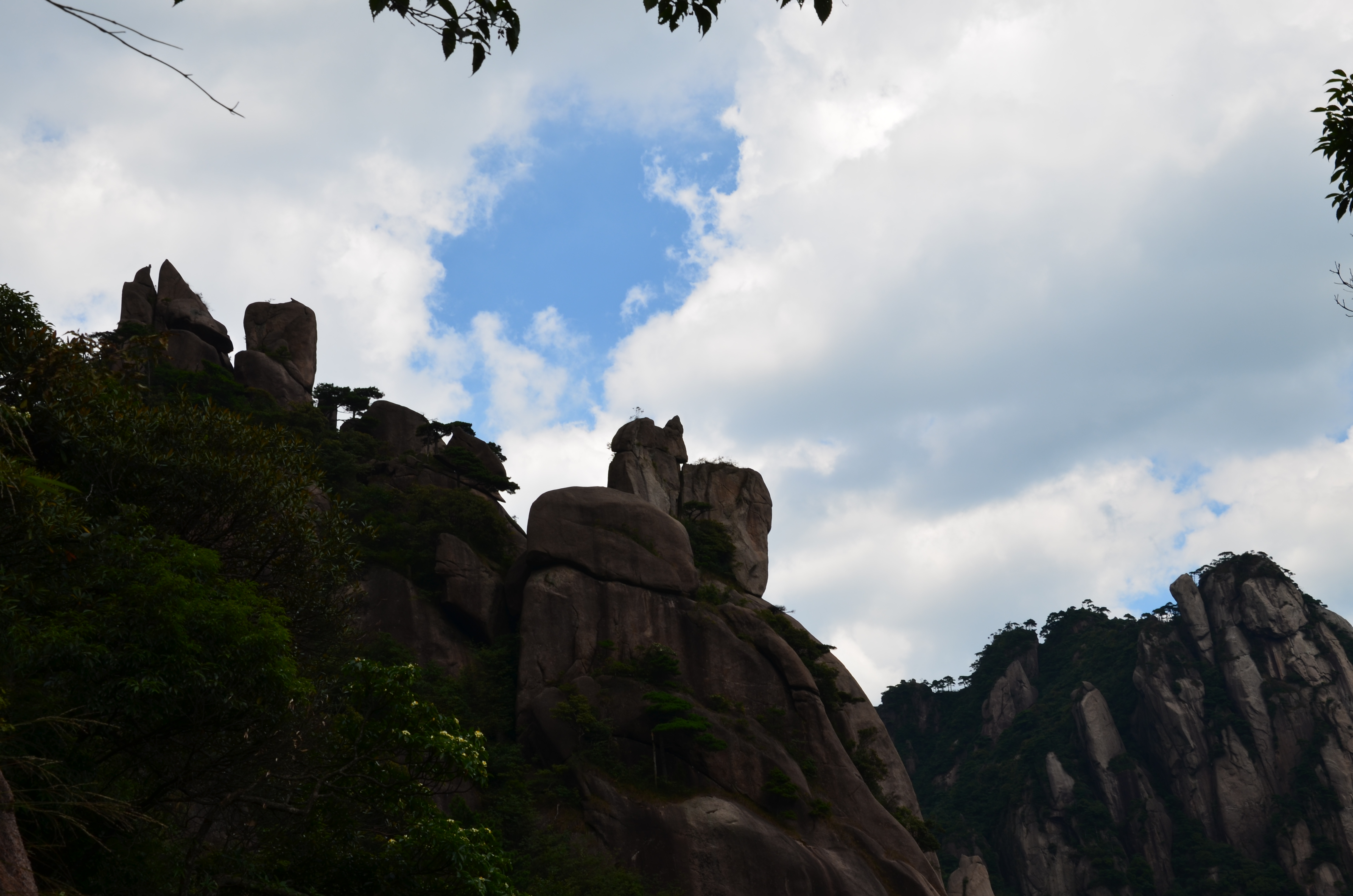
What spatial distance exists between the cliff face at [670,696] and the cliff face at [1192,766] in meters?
38.4

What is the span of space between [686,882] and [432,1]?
31047 mm

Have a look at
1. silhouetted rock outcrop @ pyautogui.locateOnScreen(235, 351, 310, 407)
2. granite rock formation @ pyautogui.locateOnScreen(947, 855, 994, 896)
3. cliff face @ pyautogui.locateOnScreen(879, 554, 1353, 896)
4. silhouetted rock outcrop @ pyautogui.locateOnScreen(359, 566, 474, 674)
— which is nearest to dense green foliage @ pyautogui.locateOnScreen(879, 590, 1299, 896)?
cliff face @ pyautogui.locateOnScreen(879, 554, 1353, 896)

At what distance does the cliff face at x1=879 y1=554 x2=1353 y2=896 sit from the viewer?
7044 centimetres

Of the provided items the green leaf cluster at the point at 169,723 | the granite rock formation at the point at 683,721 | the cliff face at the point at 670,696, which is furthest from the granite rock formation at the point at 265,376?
the green leaf cluster at the point at 169,723

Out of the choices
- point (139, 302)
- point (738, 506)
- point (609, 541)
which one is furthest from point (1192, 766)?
point (139, 302)

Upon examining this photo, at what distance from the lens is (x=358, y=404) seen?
55906 mm

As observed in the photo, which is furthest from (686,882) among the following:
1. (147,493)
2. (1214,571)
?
(1214,571)

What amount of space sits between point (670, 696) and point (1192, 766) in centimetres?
5818

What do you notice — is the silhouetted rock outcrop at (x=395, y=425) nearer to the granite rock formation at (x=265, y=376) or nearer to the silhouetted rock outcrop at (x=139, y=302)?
the granite rock formation at (x=265, y=376)

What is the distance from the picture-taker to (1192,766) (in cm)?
7662

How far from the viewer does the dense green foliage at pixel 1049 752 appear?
236 ft

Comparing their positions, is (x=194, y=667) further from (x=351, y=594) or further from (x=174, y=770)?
(x=351, y=594)

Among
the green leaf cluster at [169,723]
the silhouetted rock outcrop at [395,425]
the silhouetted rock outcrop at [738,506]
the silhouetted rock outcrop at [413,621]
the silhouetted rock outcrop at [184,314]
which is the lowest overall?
the green leaf cluster at [169,723]

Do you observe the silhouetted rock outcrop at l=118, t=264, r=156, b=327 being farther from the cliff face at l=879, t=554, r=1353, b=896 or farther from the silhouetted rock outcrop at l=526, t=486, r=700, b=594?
the cliff face at l=879, t=554, r=1353, b=896
